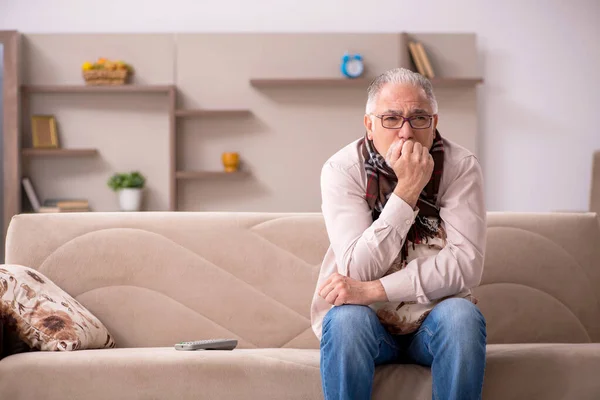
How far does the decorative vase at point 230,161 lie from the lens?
537cm

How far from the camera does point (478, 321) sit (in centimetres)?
180

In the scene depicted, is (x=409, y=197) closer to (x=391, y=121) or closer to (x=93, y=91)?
(x=391, y=121)

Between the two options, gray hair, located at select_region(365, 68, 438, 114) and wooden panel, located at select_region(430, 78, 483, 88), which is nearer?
gray hair, located at select_region(365, 68, 438, 114)

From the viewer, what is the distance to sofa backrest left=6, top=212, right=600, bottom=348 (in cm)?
251

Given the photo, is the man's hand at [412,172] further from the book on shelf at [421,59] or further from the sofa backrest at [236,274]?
the book on shelf at [421,59]

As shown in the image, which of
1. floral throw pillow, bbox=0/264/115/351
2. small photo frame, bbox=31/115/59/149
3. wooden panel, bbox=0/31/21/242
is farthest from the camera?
small photo frame, bbox=31/115/59/149

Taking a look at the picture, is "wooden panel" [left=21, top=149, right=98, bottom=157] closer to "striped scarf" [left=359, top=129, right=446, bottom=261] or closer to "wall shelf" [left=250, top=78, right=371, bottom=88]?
"wall shelf" [left=250, top=78, right=371, bottom=88]

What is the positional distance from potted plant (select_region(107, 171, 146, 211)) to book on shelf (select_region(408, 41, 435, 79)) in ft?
6.83

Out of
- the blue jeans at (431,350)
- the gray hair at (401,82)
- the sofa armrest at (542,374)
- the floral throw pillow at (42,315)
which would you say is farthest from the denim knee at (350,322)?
the floral throw pillow at (42,315)

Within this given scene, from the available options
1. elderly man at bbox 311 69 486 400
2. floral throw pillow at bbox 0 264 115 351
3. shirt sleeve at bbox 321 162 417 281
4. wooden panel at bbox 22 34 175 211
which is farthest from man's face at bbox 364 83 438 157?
wooden panel at bbox 22 34 175 211

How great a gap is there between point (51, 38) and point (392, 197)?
422cm

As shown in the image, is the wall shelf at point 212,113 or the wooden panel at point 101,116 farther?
the wooden panel at point 101,116

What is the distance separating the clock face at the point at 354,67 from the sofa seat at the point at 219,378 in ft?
11.7

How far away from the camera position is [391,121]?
6.69 ft
